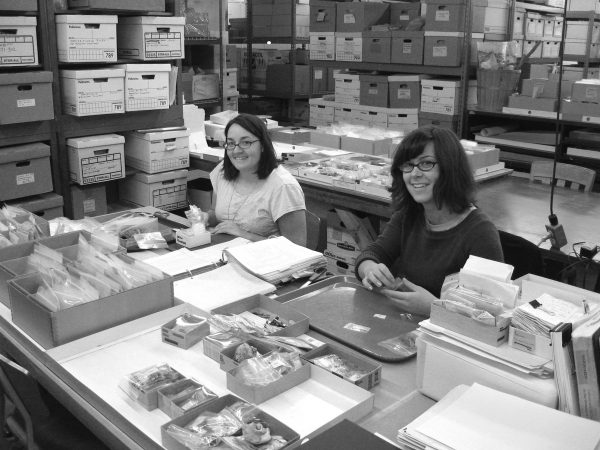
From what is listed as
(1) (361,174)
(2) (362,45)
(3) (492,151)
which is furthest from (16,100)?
(2) (362,45)

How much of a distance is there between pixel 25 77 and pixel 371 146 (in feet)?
6.76

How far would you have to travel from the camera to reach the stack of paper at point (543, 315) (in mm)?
1236

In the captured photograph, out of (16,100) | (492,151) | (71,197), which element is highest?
(16,100)

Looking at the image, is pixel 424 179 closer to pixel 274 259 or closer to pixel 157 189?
pixel 274 259

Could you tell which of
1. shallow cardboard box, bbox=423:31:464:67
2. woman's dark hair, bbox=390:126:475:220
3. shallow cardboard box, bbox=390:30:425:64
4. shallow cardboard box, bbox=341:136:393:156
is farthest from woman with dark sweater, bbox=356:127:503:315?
shallow cardboard box, bbox=390:30:425:64

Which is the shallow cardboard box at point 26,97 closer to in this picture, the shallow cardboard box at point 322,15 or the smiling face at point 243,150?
the smiling face at point 243,150

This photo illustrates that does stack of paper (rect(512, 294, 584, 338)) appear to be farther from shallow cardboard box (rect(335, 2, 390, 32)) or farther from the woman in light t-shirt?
shallow cardboard box (rect(335, 2, 390, 32))

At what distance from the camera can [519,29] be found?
524 centimetres

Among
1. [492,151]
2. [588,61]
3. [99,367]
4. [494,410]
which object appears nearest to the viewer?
[494,410]

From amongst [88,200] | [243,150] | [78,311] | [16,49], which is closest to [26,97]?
[16,49]

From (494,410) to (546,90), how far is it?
3.58 metres

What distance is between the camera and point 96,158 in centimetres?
366

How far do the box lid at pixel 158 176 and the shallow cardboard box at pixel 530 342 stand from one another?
2.94m

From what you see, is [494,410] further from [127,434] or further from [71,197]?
[71,197]
